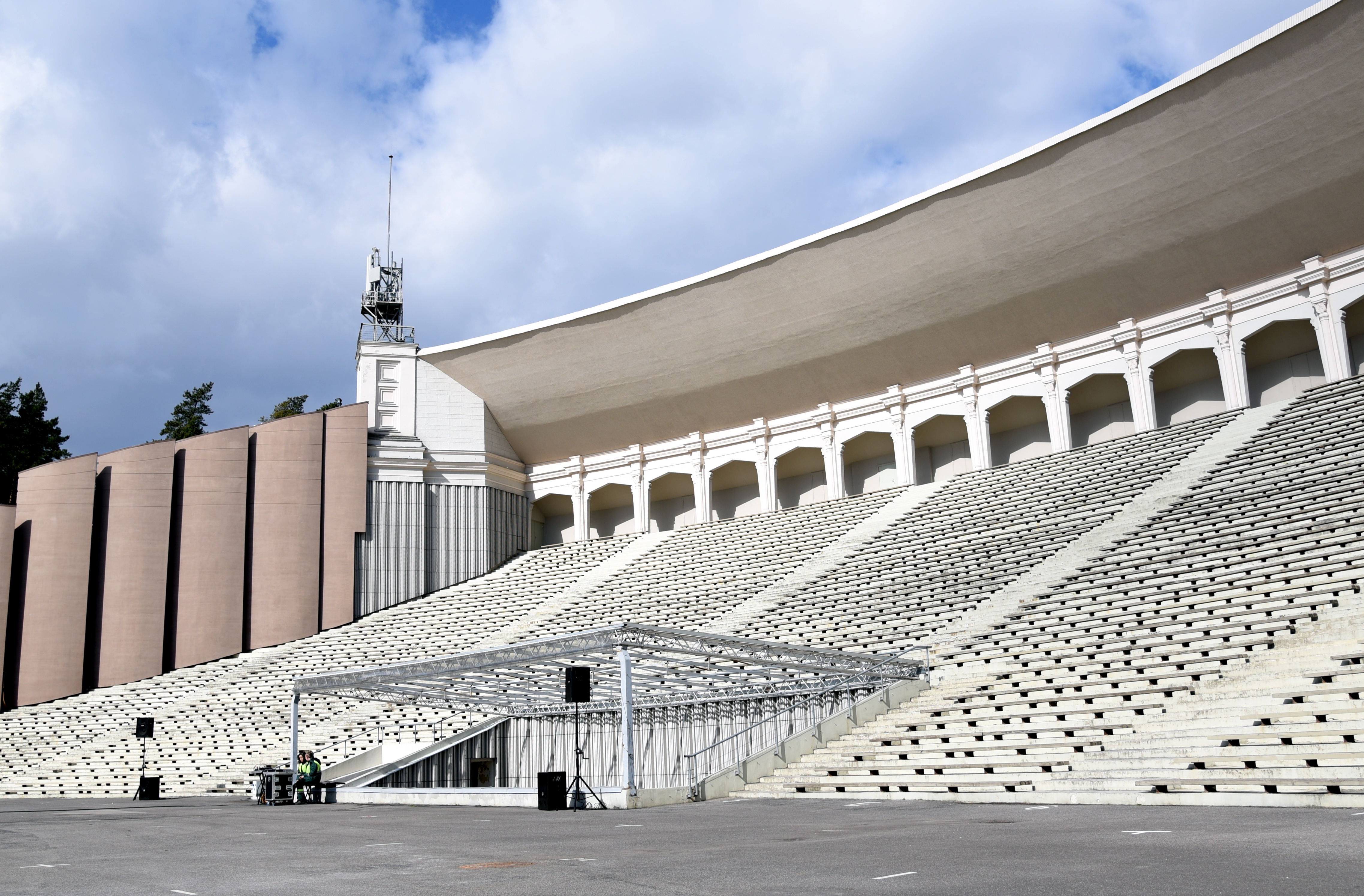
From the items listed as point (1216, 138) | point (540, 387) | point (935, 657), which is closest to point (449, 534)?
point (540, 387)

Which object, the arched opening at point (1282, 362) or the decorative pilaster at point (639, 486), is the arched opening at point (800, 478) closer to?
the decorative pilaster at point (639, 486)

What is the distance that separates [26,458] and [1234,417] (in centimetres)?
5197

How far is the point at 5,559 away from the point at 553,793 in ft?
87.2

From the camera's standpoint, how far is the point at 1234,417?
30.5 metres

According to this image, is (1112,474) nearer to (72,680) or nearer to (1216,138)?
(1216,138)

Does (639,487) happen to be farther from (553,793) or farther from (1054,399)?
(553,793)

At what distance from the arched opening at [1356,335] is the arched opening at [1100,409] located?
5.86 metres

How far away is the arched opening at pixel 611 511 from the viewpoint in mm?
44562

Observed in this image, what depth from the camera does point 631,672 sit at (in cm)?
1825

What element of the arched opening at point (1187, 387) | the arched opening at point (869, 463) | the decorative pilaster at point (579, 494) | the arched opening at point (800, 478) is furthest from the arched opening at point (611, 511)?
the arched opening at point (1187, 387)

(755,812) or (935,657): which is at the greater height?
(935,657)

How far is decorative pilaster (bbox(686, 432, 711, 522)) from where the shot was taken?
40.4m

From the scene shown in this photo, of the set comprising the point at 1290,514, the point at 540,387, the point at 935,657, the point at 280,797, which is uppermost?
the point at 540,387

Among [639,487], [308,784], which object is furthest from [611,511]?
[308,784]
